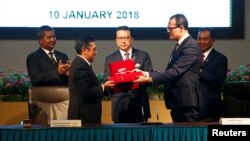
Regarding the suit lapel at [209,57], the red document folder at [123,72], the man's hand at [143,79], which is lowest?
the man's hand at [143,79]

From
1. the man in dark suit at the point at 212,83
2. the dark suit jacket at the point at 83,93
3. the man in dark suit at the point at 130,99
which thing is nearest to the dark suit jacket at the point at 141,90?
the man in dark suit at the point at 130,99

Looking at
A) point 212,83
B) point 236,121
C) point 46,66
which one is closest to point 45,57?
point 46,66

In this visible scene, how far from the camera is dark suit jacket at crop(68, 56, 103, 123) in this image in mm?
4535

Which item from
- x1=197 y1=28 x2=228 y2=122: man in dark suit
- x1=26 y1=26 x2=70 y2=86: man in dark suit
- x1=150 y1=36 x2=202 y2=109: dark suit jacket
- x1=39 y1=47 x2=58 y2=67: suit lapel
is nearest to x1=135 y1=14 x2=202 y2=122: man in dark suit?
x1=150 y1=36 x2=202 y2=109: dark suit jacket

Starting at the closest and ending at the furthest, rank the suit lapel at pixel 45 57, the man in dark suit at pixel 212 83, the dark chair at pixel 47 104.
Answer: the dark chair at pixel 47 104, the man in dark suit at pixel 212 83, the suit lapel at pixel 45 57

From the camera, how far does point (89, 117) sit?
4.57 metres

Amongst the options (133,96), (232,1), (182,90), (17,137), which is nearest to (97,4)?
(232,1)

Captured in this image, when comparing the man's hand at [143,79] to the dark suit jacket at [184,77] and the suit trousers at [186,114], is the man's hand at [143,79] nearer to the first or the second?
the dark suit jacket at [184,77]

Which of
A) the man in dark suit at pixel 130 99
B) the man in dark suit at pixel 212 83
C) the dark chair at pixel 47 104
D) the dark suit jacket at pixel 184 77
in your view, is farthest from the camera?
the man in dark suit at pixel 212 83

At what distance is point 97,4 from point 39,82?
6.03 feet

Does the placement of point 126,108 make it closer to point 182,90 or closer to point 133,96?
point 133,96

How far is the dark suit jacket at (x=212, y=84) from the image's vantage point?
5273 mm

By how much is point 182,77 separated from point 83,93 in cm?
79

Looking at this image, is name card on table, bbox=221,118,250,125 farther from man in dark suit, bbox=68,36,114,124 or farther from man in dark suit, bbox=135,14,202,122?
man in dark suit, bbox=68,36,114,124
